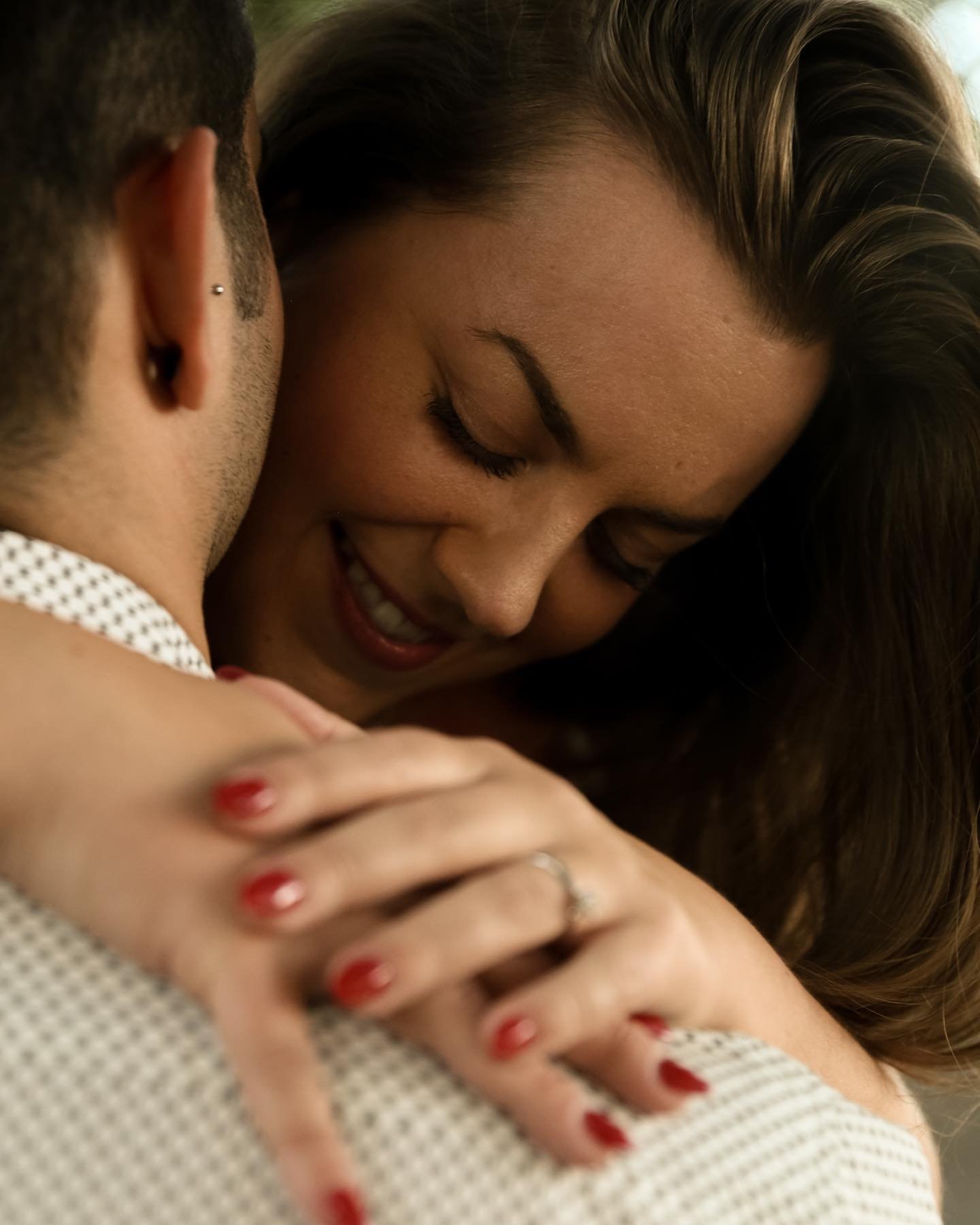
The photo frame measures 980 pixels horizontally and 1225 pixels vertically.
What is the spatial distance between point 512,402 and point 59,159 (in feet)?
1.93

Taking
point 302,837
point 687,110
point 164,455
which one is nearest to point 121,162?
point 164,455

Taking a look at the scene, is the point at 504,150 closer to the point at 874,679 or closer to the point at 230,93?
the point at 230,93

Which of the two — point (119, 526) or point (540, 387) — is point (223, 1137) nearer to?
point (119, 526)

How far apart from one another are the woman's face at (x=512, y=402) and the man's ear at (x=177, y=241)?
512 mm

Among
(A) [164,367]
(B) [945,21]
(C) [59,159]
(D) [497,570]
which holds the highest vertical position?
(B) [945,21]

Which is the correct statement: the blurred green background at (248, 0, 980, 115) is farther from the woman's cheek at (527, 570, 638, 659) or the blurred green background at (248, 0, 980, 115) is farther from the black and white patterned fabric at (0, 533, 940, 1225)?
the black and white patterned fabric at (0, 533, 940, 1225)

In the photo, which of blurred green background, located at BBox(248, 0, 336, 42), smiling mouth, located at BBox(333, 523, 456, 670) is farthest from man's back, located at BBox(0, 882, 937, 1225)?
blurred green background, located at BBox(248, 0, 336, 42)

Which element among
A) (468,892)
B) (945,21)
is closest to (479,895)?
(468,892)

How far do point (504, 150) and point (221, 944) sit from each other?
101 centimetres

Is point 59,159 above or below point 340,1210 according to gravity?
above

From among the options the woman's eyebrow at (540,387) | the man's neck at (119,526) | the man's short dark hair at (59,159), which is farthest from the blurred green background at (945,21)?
the man's neck at (119,526)

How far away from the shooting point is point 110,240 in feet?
2.58

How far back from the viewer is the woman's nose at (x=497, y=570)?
1370mm

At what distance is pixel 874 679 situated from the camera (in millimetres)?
1741
